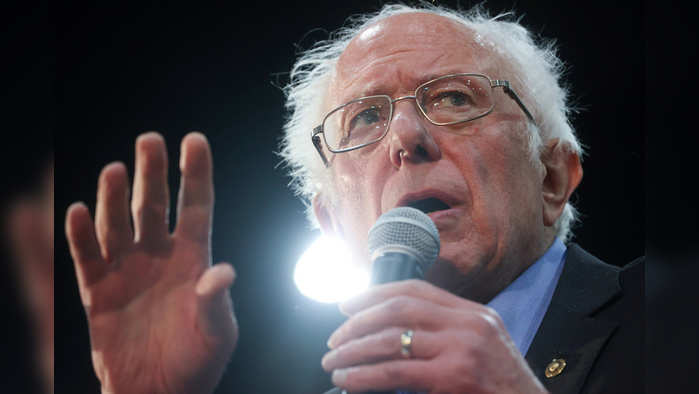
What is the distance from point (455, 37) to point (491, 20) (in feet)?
0.45

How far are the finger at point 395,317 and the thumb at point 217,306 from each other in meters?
0.32

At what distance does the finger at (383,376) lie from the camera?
1.04m

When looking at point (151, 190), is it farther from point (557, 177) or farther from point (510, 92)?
point (557, 177)

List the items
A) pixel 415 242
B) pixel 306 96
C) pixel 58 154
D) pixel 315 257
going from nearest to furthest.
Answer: pixel 415 242
pixel 58 154
pixel 315 257
pixel 306 96

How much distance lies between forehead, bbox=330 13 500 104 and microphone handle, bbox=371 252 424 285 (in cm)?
69

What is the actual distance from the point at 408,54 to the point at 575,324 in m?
0.84

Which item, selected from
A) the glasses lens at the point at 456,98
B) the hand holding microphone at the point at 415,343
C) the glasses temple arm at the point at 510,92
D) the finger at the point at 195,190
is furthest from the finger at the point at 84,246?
the glasses temple arm at the point at 510,92

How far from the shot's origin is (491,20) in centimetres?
184

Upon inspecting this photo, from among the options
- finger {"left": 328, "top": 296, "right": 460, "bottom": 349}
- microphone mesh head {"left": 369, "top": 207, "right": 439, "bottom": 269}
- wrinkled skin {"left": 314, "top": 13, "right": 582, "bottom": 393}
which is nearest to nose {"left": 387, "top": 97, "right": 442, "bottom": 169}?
wrinkled skin {"left": 314, "top": 13, "right": 582, "bottom": 393}

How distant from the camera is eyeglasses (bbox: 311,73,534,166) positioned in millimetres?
1703

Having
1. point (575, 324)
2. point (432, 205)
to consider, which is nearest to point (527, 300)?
point (575, 324)

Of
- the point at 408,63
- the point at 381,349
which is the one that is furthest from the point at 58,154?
the point at 381,349

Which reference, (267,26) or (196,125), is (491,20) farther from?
(196,125)

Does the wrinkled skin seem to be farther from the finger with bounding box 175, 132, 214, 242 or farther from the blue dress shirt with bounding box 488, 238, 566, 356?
the finger with bounding box 175, 132, 214, 242
